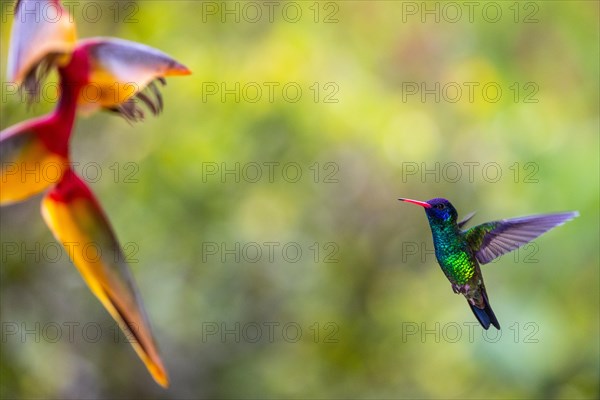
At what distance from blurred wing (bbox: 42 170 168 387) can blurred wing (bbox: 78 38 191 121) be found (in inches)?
2.0

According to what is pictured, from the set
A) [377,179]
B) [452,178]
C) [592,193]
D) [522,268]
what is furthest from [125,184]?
[592,193]

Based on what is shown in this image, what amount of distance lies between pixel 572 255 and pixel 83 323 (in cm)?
124

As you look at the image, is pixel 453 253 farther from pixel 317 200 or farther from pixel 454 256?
pixel 317 200

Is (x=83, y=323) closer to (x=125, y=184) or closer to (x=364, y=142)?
(x=125, y=184)

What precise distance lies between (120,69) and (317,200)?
5.67ft

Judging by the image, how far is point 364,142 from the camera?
1884 millimetres

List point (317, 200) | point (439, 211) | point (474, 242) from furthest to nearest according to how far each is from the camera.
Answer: point (317, 200), point (474, 242), point (439, 211)

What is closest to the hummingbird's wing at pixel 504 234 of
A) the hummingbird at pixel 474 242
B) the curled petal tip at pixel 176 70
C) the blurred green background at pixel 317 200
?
the hummingbird at pixel 474 242

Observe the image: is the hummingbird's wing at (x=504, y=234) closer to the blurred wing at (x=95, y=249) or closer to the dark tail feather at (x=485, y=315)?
the dark tail feather at (x=485, y=315)

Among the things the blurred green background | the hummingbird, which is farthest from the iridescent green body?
the blurred green background

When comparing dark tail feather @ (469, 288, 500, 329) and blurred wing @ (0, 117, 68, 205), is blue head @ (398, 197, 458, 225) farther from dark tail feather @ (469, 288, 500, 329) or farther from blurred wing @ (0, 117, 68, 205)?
blurred wing @ (0, 117, 68, 205)

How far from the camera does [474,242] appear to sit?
66cm

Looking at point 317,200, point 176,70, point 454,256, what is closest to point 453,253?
point 454,256

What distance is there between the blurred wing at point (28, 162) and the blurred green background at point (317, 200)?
4.00 feet
